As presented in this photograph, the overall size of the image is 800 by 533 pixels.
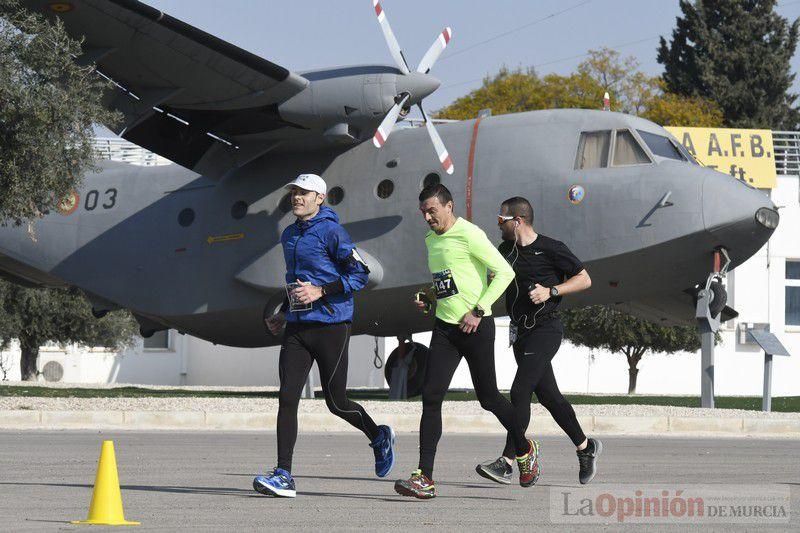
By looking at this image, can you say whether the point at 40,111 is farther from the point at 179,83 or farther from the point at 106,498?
the point at 106,498

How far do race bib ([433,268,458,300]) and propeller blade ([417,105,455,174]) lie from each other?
382 inches

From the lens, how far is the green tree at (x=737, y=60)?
6800 centimetres

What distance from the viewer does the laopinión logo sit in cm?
746

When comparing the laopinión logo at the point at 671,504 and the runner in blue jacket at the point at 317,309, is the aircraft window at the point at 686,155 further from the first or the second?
the runner in blue jacket at the point at 317,309

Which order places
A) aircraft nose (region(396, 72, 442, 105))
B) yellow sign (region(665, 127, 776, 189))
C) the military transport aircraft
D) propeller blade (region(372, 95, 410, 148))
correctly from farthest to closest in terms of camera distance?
yellow sign (region(665, 127, 776, 189)), aircraft nose (region(396, 72, 442, 105)), propeller blade (region(372, 95, 410, 148)), the military transport aircraft

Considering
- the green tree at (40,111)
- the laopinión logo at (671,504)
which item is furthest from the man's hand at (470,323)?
the green tree at (40,111)

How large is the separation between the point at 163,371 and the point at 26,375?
304 inches

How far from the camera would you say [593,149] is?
18.3m

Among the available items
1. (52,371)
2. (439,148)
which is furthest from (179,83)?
(52,371)

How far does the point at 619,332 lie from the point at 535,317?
92.9ft

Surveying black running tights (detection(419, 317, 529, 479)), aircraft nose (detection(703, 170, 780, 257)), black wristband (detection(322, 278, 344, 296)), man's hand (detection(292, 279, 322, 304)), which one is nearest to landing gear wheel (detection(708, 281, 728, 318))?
aircraft nose (detection(703, 170, 780, 257))

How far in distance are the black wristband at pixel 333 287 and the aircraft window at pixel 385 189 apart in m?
10.7

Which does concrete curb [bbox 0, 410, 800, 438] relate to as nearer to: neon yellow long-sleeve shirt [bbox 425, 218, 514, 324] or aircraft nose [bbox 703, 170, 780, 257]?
aircraft nose [bbox 703, 170, 780, 257]

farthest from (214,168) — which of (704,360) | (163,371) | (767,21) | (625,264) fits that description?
(767,21)
